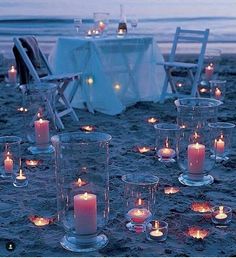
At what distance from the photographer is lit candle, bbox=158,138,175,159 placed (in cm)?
476

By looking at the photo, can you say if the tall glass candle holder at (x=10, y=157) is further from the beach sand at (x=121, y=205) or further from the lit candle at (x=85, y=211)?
the lit candle at (x=85, y=211)

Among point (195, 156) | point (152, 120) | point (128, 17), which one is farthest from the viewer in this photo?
point (128, 17)

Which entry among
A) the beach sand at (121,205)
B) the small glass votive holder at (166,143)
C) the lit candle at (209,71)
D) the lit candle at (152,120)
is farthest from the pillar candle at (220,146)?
the lit candle at (209,71)

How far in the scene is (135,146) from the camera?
530 cm

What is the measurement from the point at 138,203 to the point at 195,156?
79cm

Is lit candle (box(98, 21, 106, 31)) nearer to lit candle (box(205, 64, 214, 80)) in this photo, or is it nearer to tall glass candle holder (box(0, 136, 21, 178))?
lit candle (box(205, 64, 214, 80))

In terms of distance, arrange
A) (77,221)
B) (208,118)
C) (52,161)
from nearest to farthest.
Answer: (77,221), (208,118), (52,161)

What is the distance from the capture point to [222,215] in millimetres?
3467

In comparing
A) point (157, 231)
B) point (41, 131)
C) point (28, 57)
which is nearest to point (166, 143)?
point (41, 131)

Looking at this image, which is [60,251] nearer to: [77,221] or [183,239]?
[77,221]

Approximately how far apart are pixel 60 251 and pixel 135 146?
90.8 inches

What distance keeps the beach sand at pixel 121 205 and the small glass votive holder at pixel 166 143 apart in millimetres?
90

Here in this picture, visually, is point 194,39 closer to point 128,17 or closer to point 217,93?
point 217,93

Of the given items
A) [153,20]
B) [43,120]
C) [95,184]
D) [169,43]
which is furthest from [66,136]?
[153,20]
